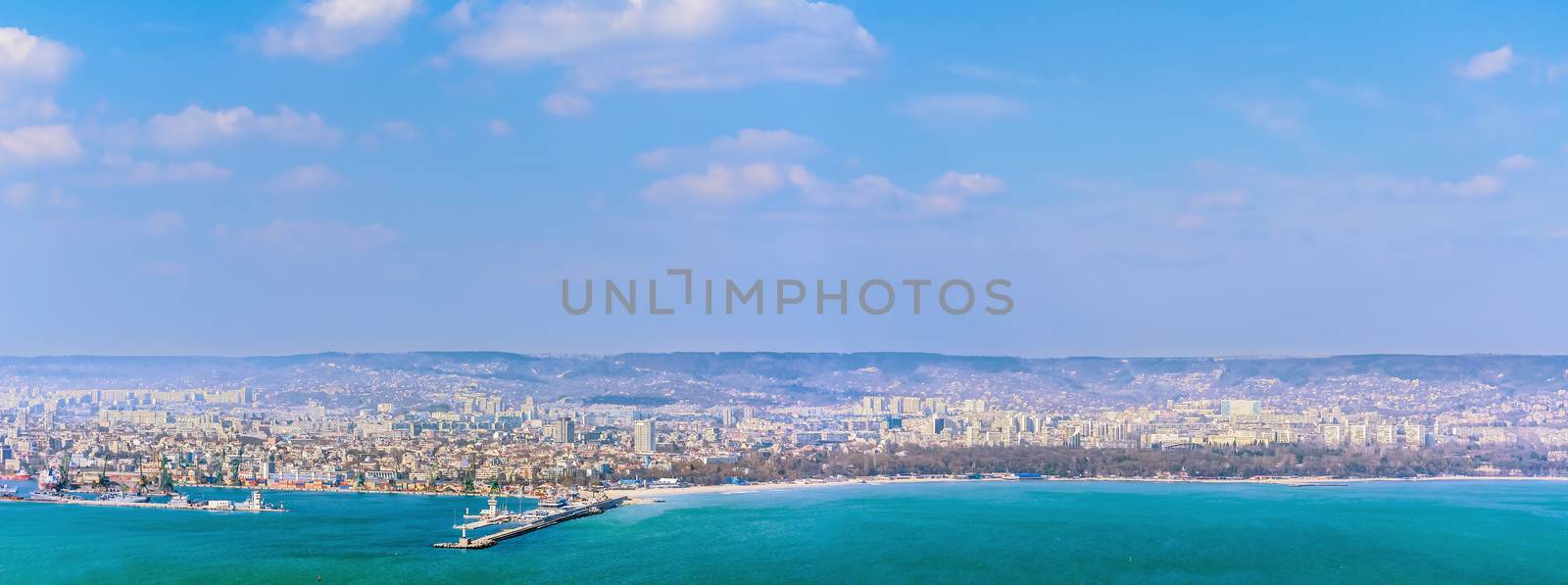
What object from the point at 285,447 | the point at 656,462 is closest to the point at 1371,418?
the point at 656,462

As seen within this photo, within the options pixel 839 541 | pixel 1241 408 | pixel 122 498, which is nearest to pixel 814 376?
pixel 1241 408

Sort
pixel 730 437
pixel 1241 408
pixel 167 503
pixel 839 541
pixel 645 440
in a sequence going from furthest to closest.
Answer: pixel 1241 408 → pixel 730 437 → pixel 645 440 → pixel 167 503 → pixel 839 541

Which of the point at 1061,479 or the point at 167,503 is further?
the point at 1061,479

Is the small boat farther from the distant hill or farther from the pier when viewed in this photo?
the distant hill

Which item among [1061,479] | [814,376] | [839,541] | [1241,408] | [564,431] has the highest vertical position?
[814,376]

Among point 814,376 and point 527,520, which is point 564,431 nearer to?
point 527,520
